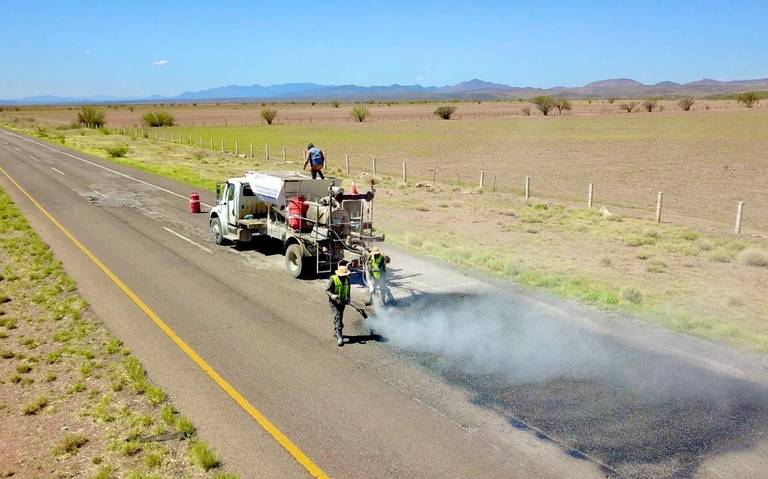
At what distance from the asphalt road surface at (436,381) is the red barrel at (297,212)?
1400 mm

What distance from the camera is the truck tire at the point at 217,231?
63.8 feet

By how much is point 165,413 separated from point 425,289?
752 centimetres

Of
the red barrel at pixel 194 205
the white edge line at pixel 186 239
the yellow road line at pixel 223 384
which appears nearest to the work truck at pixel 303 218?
the white edge line at pixel 186 239

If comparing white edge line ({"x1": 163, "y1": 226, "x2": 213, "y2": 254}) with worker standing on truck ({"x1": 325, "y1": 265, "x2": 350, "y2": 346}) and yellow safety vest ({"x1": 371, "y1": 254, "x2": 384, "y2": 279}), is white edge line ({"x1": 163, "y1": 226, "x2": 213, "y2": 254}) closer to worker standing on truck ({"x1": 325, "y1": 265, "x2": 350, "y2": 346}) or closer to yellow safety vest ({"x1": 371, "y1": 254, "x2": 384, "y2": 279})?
yellow safety vest ({"x1": 371, "y1": 254, "x2": 384, "y2": 279})

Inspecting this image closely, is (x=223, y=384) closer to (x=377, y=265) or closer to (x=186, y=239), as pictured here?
(x=377, y=265)

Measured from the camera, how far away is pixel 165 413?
8.55 metres

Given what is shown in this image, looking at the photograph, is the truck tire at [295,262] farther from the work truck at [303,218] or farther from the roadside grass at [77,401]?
the roadside grass at [77,401]

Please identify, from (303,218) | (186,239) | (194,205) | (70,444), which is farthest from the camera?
(194,205)

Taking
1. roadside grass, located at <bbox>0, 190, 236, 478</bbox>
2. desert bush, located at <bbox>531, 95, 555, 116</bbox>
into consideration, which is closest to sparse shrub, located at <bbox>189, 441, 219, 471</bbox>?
roadside grass, located at <bbox>0, 190, 236, 478</bbox>

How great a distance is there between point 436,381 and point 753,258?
40.4ft

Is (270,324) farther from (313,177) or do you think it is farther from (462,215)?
(462,215)

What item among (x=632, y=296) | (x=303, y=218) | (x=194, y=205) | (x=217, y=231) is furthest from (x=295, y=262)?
(x=194, y=205)

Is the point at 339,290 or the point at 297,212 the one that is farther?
the point at 297,212

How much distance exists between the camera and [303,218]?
15273 mm
